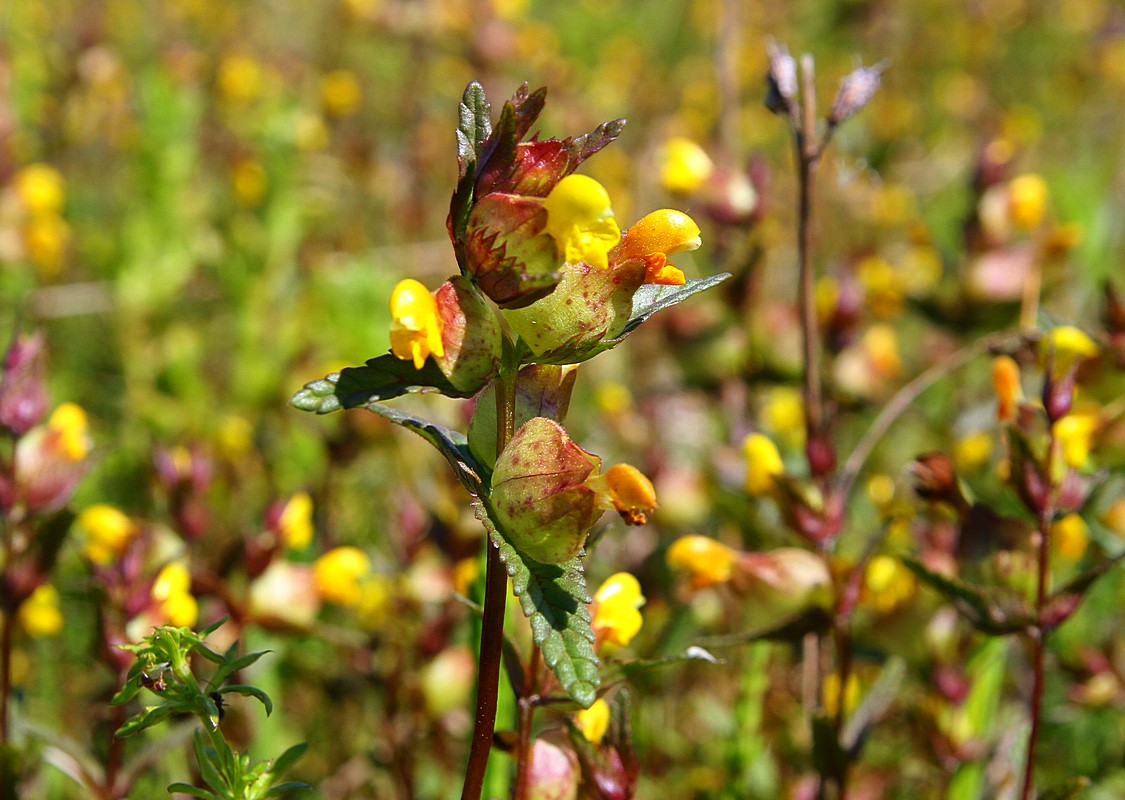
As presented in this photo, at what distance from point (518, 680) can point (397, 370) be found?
300mm

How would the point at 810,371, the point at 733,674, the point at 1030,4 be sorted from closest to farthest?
the point at 810,371
the point at 733,674
the point at 1030,4

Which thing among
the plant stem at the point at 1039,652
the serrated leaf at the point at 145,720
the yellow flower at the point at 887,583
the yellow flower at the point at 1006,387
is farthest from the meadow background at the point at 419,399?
the serrated leaf at the point at 145,720

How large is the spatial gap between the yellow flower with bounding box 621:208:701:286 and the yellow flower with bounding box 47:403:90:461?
85 centimetres

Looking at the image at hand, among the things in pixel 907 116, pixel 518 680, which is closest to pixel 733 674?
pixel 518 680

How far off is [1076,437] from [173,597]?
1.11m

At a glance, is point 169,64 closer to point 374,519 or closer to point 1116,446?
point 374,519

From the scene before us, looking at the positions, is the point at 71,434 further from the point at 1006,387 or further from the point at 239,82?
the point at 239,82

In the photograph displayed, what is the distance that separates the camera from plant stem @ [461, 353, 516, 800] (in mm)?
742

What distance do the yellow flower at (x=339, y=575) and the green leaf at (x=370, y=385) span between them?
32.8 inches

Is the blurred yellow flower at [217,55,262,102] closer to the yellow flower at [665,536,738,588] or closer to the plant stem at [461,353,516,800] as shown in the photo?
the yellow flower at [665,536,738,588]

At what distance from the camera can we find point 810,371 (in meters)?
1.35

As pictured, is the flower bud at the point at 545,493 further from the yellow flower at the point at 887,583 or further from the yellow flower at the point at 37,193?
the yellow flower at the point at 37,193

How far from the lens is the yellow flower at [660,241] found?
2.56 ft

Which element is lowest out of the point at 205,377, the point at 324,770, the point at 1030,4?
the point at 324,770
